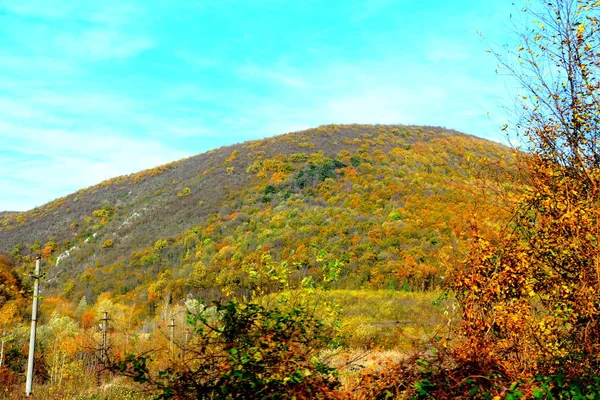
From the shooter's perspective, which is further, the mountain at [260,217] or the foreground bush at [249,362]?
the mountain at [260,217]

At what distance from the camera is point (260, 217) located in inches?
1892

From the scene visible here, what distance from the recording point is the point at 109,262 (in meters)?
48.9

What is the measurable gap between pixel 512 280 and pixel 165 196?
59047 mm

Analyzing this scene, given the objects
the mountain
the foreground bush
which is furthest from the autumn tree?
the mountain

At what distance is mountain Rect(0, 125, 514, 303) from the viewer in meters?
38.5

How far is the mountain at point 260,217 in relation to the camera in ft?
126

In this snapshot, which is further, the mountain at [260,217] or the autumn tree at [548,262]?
the mountain at [260,217]

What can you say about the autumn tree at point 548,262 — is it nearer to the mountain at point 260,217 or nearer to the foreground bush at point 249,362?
the foreground bush at point 249,362

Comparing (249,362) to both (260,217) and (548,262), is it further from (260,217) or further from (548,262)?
(260,217)

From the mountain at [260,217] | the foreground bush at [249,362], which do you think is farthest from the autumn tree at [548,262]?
the mountain at [260,217]

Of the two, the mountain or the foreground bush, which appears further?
the mountain

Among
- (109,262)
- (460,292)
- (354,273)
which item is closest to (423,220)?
(354,273)

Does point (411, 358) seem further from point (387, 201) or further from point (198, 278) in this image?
point (387, 201)

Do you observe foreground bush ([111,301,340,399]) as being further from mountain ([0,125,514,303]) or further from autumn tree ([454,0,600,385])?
mountain ([0,125,514,303])
